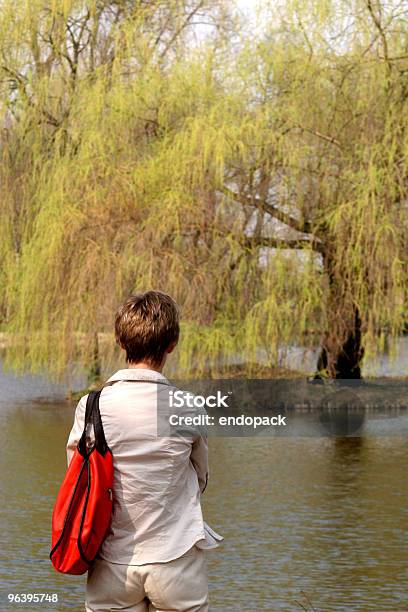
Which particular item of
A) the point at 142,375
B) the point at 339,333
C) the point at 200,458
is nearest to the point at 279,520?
the point at 339,333

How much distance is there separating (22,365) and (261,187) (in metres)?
3.54

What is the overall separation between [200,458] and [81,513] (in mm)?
283

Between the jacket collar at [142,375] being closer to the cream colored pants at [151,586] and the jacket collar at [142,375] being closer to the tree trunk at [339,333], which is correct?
the cream colored pants at [151,586]

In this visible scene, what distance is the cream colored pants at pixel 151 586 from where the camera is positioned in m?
2.46

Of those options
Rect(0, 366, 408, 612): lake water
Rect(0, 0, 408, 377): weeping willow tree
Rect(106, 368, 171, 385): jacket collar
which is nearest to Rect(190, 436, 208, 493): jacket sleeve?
Rect(106, 368, 171, 385): jacket collar

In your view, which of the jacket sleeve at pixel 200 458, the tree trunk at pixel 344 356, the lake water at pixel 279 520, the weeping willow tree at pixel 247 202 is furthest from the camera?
the tree trunk at pixel 344 356

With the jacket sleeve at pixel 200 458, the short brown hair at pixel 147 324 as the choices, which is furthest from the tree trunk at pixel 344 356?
the short brown hair at pixel 147 324

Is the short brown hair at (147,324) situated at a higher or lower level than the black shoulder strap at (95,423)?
higher

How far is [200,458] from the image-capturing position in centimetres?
256

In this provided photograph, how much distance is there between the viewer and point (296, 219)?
45.0 ft

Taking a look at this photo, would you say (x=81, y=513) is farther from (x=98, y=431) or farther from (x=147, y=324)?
(x=147, y=324)

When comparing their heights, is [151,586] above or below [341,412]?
above

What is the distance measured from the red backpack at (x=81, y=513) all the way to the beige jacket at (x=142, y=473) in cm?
6

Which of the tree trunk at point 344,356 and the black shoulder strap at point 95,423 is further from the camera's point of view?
the tree trunk at point 344,356
